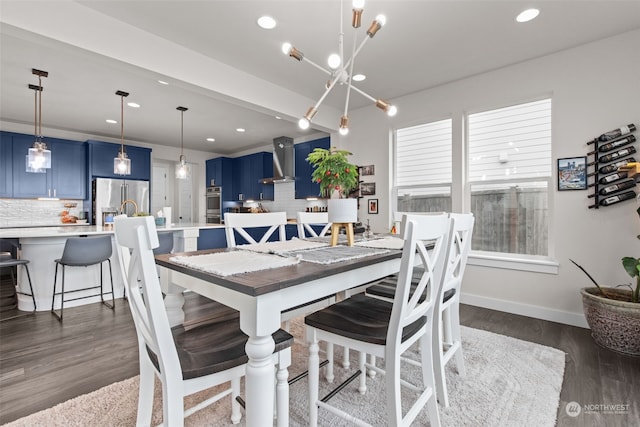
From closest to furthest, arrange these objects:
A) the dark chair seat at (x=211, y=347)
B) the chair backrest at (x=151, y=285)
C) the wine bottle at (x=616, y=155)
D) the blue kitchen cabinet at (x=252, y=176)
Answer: the chair backrest at (x=151, y=285) < the dark chair seat at (x=211, y=347) < the wine bottle at (x=616, y=155) < the blue kitchen cabinet at (x=252, y=176)

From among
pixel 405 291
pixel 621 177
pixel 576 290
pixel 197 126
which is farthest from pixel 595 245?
pixel 197 126

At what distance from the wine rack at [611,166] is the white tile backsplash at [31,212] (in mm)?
7667

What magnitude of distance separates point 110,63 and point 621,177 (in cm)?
437

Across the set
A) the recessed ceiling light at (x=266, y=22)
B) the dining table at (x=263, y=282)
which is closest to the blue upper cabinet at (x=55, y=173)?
the recessed ceiling light at (x=266, y=22)

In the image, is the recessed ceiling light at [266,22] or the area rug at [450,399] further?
the recessed ceiling light at [266,22]

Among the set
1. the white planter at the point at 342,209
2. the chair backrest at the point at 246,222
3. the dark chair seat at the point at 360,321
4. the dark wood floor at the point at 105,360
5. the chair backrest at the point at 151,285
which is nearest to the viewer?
the chair backrest at the point at 151,285

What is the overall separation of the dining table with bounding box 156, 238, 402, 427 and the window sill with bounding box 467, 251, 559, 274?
7.22ft

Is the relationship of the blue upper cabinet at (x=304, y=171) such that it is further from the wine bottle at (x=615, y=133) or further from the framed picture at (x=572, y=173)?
the wine bottle at (x=615, y=133)

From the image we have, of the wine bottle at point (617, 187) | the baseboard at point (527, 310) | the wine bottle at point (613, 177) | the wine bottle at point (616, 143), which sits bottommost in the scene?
the baseboard at point (527, 310)

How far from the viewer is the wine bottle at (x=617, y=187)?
8.21ft

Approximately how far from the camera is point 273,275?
106 cm

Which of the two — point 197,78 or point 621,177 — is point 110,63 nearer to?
point 197,78

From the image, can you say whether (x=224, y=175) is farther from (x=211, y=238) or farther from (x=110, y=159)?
(x=211, y=238)

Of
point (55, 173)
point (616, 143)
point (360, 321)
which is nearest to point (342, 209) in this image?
point (360, 321)
